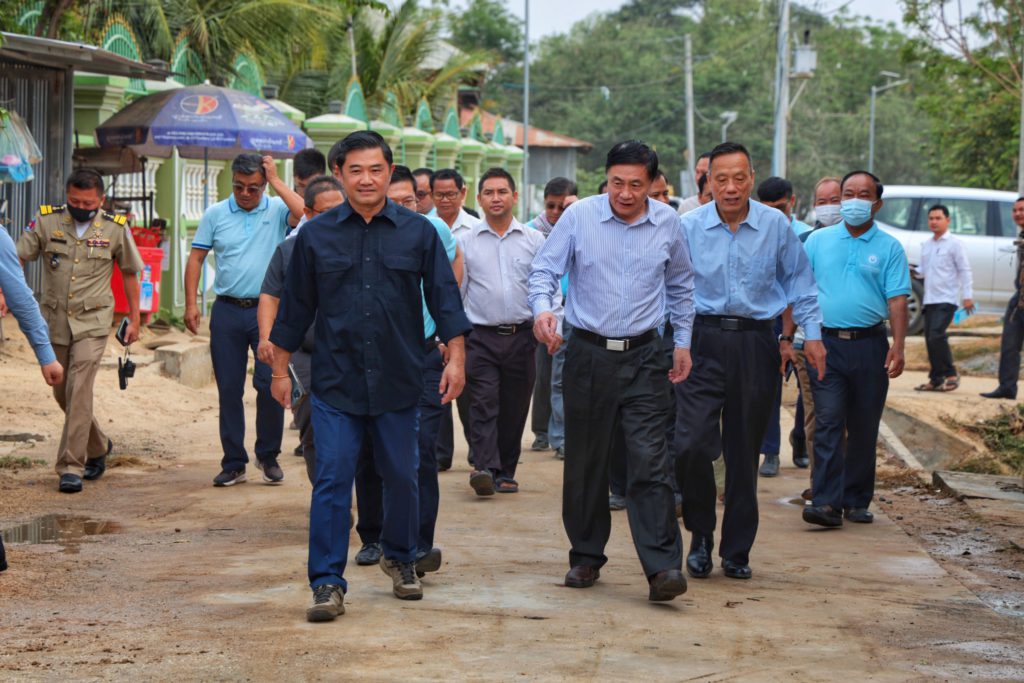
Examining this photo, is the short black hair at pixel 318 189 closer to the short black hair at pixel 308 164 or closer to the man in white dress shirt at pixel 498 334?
the short black hair at pixel 308 164

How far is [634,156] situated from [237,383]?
3696 mm

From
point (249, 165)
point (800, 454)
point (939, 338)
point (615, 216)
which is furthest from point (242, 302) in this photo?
point (939, 338)

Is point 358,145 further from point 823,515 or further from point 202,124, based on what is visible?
point 202,124

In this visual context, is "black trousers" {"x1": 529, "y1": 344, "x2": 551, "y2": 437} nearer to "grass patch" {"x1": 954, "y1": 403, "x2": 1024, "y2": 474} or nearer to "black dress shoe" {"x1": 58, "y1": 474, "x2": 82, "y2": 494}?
"grass patch" {"x1": 954, "y1": 403, "x2": 1024, "y2": 474}

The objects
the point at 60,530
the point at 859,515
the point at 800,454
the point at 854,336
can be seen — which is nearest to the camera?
the point at 60,530

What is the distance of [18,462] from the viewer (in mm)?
10156

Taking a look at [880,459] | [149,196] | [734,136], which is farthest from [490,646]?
[734,136]

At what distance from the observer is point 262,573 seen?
7.02 metres

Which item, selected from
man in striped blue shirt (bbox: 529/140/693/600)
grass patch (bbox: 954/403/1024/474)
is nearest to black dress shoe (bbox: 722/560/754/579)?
man in striped blue shirt (bbox: 529/140/693/600)

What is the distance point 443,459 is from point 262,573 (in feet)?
12.0

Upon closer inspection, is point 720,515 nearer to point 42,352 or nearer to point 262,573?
point 262,573

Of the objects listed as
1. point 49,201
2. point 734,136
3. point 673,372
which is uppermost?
point 734,136

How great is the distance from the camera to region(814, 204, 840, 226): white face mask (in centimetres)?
1029

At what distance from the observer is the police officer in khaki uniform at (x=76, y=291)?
9266mm
